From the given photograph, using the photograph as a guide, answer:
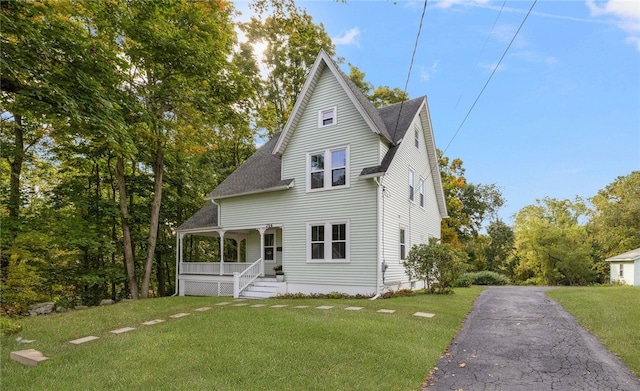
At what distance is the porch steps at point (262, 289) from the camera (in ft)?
45.3

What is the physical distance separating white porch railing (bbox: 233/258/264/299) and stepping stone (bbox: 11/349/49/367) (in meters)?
8.44

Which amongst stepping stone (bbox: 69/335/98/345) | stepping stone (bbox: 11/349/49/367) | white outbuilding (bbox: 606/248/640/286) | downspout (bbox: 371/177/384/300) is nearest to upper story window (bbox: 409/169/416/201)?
downspout (bbox: 371/177/384/300)

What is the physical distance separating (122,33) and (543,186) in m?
36.7

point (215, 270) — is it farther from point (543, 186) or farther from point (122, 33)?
point (543, 186)

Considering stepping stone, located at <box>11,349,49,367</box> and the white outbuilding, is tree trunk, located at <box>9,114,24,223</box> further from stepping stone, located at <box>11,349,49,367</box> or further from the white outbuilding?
the white outbuilding

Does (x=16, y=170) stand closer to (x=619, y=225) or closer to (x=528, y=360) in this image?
(x=528, y=360)

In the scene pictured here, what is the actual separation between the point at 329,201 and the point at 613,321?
348 inches

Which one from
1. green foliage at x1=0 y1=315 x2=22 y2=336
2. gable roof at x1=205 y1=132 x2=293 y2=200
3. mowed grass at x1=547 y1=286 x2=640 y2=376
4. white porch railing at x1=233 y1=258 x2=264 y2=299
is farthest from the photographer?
gable roof at x1=205 y1=132 x2=293 y2=200

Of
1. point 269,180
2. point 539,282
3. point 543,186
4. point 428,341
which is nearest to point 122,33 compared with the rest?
point 269,180

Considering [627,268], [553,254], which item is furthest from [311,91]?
[627,268]

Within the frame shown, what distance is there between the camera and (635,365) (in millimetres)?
5152

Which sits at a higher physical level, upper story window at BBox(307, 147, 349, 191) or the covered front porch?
upper story window at BBox(307, 147, 349, 191)

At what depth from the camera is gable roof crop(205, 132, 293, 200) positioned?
14781 mm

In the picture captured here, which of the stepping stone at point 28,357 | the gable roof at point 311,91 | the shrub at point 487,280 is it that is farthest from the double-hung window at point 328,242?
the shrub at point 487,280
